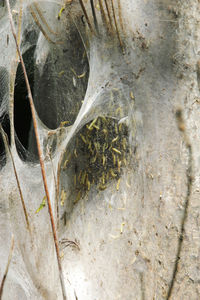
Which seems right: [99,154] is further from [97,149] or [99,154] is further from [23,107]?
[23,107]

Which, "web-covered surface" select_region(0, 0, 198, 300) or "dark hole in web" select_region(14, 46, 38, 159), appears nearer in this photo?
"web-covered surface" select_region(0, 0, 198, 300)

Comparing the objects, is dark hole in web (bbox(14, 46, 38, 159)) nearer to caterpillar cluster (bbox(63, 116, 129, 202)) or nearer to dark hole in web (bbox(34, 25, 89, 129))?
dark hole in web (bbox(34, 25, 89, 129))

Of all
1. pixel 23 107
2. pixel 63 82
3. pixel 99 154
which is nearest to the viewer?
pixel 99 154

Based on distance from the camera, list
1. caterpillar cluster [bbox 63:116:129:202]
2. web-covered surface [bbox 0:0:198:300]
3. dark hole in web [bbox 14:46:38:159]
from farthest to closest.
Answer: dark hole in web [bbox 14:46:38:159], caterpillar cluster [bbox 63:116:129:202], web-covered surface [bbox 0:0:198:300]

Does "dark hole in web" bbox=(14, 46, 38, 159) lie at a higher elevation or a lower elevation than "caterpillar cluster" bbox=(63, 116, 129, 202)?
higher

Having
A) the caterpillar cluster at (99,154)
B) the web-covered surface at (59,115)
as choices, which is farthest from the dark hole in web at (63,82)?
the caterpillar cluster at (99,154)

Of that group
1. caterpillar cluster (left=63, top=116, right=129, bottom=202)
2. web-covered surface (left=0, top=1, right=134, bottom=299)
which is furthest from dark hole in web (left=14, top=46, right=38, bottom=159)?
caterpillar cluster (left=63, top=116, right=129, bottom=202)

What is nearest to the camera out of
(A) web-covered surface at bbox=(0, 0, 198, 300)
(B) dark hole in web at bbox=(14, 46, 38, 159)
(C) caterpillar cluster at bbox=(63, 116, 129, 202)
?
(A) web-covered surface at bbox=(0, 0, 198, 300)

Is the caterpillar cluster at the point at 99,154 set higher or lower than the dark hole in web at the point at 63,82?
lower

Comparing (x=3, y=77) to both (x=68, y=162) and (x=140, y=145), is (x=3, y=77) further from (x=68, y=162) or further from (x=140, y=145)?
(x=140, y=145)

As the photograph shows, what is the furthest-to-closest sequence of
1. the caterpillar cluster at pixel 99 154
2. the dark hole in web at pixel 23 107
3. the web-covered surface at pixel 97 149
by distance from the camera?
the dark hole in web at pixel 23 107
the caterpillar cluster at pixel 99 154
the web-covered surface at pixel 97 149

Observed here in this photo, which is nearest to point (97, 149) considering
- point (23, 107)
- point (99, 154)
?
point (99, 154)

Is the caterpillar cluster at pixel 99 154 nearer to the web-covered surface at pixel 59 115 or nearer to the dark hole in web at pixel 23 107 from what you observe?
the web-covered surface at pixel 59 115
